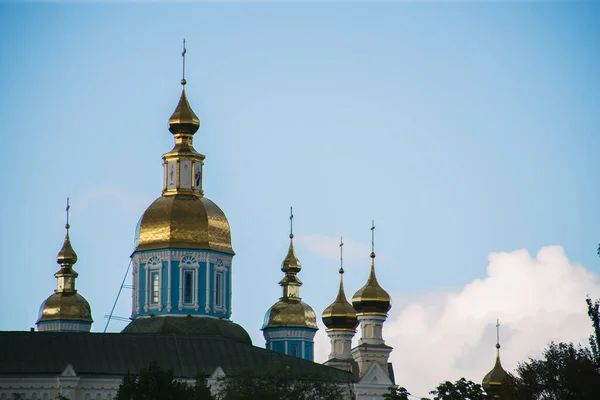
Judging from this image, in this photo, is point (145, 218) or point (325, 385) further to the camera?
point (145, 218)

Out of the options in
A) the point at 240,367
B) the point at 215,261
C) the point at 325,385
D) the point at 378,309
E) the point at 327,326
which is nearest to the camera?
the point at 325,385

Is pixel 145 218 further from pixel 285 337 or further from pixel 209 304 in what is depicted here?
pixel 285 337

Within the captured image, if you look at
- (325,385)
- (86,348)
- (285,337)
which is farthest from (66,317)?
(325,385)

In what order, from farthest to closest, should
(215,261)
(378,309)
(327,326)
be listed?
(327,326) → (378,309) → (215,261)

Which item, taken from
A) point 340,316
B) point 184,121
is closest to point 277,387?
point 184,121

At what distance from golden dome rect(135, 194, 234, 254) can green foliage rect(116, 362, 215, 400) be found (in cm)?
1508

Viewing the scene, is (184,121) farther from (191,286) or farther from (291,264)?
(291,264)

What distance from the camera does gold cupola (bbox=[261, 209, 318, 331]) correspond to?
82.6 meters

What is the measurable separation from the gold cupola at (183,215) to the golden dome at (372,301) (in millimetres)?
6805

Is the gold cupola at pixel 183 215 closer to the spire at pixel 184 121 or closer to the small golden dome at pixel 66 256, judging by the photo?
the spire at pixel 184 121

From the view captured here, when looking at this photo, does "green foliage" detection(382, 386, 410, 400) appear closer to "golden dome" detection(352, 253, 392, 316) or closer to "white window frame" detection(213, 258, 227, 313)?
"white window frame" detection(213, 258, 227, 313)

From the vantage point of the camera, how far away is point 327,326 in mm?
84625

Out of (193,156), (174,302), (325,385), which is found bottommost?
(325,385)

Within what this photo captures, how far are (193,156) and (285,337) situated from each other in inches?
420
